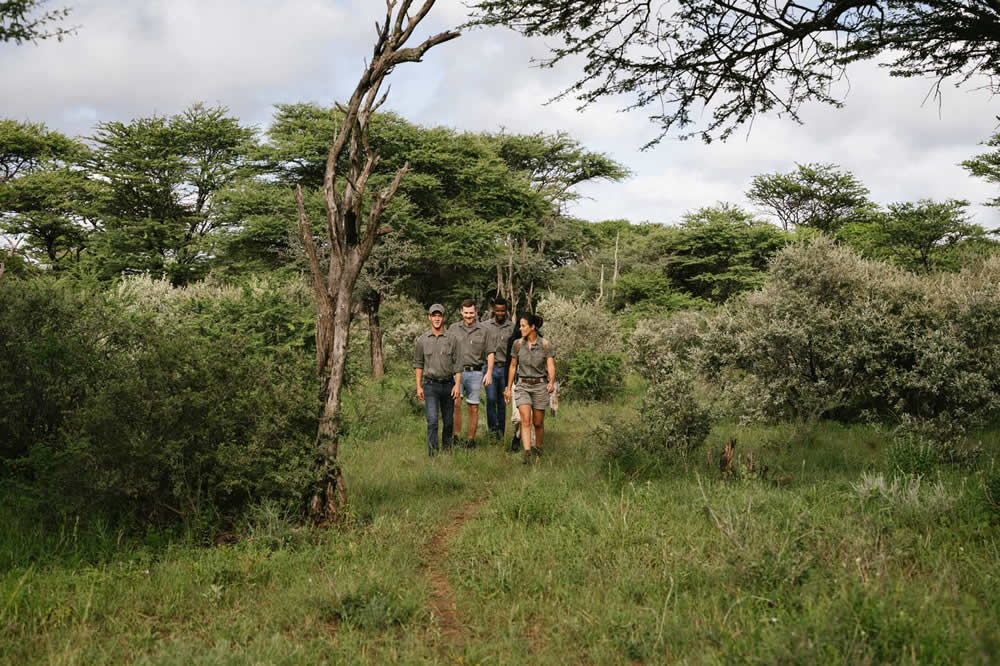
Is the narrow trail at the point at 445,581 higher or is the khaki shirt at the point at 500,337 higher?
the khaki shirt at the point at 500,337

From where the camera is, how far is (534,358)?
8266 mm

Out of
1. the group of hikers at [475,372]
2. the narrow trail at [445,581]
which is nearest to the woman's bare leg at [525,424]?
the group of hikers at [475,372]

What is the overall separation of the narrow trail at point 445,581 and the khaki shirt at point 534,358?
2406 mm

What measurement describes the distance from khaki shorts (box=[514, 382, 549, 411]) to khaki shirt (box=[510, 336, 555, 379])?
15 cm

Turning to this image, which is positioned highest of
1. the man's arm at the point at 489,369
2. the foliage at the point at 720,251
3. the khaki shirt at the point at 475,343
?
the foliage at the point at 720,251

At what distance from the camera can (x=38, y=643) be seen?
134 inches

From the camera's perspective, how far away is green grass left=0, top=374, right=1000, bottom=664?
323 centimetres

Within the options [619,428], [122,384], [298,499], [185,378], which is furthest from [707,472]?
[122,384]

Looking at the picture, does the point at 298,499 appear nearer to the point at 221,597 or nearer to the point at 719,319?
the point at 221,597

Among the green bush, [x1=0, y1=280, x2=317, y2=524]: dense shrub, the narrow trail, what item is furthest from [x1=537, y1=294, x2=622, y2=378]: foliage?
[x1=0, y1=280, x2=317, y2=524]: dense shrub

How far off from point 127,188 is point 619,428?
33.2 metres

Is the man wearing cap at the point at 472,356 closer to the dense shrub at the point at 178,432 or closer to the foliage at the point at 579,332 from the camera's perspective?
the dense shrub at the point at 178,432

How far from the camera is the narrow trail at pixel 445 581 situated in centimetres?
371

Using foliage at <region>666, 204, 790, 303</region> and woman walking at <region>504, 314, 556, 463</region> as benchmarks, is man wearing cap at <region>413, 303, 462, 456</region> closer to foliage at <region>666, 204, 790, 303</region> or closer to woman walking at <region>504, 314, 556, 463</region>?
woman walking at <region>504, 314, 556, 463</region>
